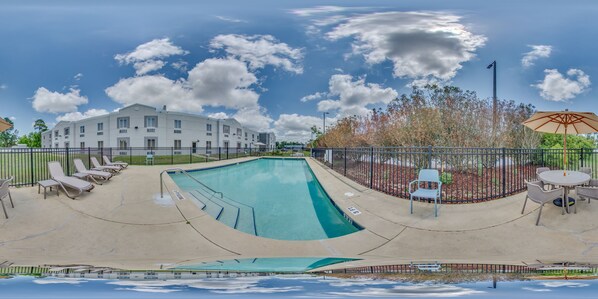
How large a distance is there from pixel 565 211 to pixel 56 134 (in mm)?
9256

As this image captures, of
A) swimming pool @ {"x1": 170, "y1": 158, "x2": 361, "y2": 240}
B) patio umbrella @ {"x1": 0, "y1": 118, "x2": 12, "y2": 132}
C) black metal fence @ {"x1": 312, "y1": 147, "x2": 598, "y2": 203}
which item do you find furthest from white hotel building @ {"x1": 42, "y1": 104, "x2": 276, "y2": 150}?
black metal fence @ {"x1": 312, "y1": 147, "x2": 598, "y2": 203}

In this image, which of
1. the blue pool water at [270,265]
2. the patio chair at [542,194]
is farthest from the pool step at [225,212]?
the patio chair at [542,194]

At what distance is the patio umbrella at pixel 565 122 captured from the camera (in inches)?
138

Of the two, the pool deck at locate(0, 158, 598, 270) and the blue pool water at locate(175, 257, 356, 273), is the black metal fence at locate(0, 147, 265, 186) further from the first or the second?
the blue pool water at locate(175, 257, 356, 273)

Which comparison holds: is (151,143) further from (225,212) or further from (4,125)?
(225,212)

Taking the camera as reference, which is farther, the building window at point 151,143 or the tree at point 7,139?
the building window at point 151,143

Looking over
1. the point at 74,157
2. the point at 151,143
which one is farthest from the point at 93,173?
the point at 151,143

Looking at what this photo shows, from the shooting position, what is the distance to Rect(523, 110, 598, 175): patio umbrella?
3494 mm

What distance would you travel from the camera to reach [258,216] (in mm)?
4172

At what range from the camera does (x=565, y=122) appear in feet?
11.9

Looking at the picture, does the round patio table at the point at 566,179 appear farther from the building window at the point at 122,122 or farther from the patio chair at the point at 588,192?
the building window at the point at 122,122

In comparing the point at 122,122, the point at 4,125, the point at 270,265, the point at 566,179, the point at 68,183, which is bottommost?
the point at 270,265

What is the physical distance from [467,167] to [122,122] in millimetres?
7803

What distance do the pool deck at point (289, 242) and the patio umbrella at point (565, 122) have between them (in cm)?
120
